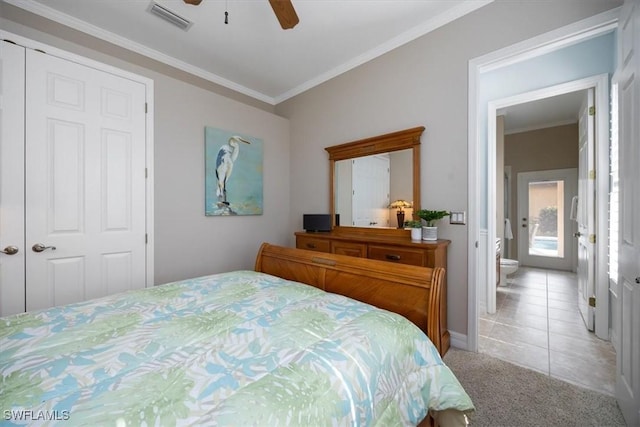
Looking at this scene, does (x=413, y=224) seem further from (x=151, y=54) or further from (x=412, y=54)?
(x=151, y=54)

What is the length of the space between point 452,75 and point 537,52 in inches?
23.1

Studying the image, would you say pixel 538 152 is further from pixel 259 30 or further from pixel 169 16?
pixel 169 16

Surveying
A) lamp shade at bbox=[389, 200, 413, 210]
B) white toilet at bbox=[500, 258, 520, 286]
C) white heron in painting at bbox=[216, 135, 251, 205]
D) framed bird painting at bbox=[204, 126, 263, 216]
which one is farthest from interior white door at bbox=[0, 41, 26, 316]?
white toilet at bbox=[500, 258, 520, 286]

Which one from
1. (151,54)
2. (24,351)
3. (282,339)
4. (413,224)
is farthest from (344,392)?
(151,54)

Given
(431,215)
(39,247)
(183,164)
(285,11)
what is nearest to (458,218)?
(431,215)

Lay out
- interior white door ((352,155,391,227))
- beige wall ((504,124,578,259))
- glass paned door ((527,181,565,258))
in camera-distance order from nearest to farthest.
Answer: interior white door ((352,155,391,227)) < beige wall ((504,124,578,259)) < glass paned door ((527,181,565,258))

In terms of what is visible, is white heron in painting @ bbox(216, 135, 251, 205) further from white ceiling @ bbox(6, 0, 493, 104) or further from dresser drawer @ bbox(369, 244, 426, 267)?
dresser drawer @ bbox(369, 244, 426, 267)

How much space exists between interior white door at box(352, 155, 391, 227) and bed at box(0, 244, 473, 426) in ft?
4.46

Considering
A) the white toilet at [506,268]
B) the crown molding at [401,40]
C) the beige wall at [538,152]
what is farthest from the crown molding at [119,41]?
the beige wall at [538,152]

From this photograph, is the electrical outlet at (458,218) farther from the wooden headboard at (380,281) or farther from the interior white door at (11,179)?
the interior white door at (11,179)

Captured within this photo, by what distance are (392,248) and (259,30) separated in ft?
7.94

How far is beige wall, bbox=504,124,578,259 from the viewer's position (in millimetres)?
4988

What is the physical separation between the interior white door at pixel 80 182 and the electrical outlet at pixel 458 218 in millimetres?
2881

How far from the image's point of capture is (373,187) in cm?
292
